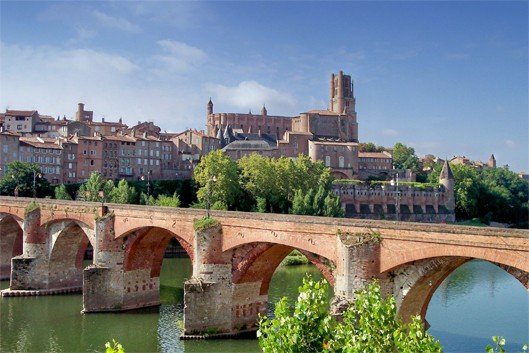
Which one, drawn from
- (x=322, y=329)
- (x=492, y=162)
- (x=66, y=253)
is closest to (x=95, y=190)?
(x=66, y=253)

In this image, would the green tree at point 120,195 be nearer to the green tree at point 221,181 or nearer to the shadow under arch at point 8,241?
the green tree at point 221,181

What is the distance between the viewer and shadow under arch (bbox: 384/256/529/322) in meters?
21.7

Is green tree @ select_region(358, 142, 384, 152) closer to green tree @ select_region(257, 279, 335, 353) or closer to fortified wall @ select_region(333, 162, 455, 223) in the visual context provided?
fortified wall @ select_region(333, 162, 455, 223)

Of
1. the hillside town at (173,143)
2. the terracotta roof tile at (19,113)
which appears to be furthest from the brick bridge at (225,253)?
the terracotta roof tile at (19,113)

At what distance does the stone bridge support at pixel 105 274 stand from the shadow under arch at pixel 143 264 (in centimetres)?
38

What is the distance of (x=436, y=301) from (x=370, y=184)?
58.6 metres

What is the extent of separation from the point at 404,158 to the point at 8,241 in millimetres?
100300

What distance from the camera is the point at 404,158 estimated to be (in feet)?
440

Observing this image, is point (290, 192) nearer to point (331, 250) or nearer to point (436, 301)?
point (436, 301)

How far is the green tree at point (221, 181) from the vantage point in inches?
2768

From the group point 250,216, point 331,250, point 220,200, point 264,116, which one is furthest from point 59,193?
point 264,116

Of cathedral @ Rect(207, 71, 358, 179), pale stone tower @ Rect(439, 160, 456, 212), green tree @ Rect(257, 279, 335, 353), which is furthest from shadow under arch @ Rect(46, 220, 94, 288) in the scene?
pale stone tower @ Rect(439, 160, 456, 212)

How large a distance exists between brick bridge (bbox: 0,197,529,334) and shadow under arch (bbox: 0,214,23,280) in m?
0.08

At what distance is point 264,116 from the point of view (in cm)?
13762
